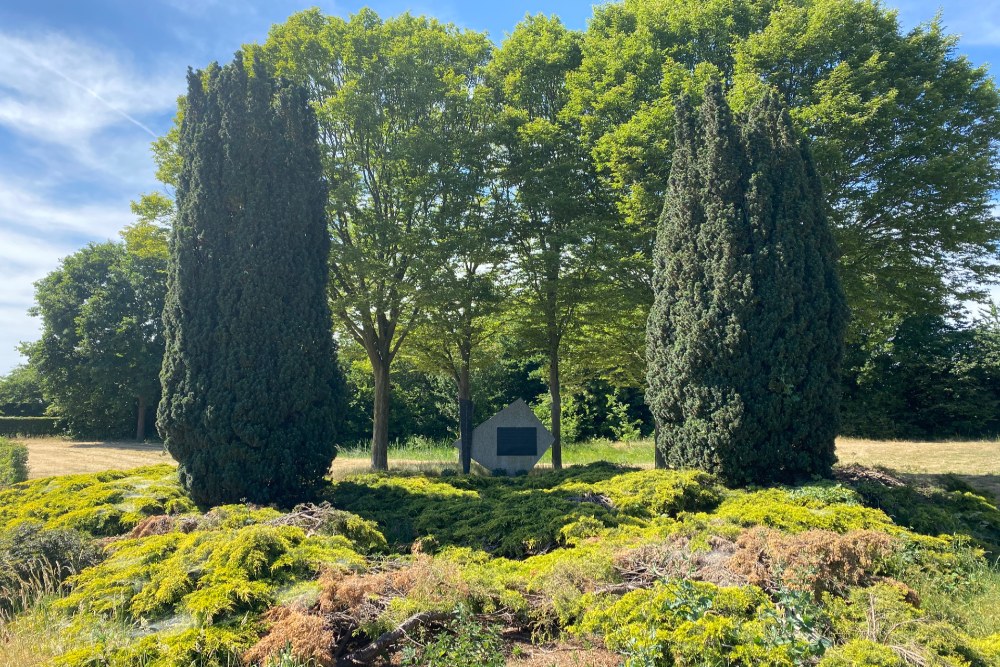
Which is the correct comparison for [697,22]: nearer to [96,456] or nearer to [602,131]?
[602,131]

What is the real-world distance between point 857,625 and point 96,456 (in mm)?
21603

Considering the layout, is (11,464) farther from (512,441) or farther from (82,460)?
(512,441)

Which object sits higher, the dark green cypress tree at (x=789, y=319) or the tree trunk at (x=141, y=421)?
the dark green cypress tree at (x=789, y=319)

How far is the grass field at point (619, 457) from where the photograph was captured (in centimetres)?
1226

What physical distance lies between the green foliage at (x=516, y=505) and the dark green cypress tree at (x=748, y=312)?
910mm

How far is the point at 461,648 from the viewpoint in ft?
11.9

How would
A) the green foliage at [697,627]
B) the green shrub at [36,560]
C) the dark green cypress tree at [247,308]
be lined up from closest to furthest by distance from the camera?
the green foliage at [697,627] → the green shrub at [36,560] → the dark green cypress tree at [247,308]

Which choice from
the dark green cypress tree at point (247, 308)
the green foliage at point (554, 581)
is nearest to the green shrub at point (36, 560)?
the green foliage at point (554, 581)

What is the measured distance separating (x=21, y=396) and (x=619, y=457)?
33.2 m

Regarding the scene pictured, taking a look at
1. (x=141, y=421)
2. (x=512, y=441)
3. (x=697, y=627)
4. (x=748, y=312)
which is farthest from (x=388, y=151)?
(x=141, y=421)

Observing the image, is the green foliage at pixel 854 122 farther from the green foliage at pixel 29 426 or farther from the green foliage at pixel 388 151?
the green foliage at pixel 29 426

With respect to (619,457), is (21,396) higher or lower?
higher

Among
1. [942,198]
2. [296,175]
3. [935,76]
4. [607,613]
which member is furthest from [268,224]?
[935,76]

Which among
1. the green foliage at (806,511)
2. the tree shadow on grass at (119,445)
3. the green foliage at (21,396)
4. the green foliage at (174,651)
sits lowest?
the tree shadow on grass at (119,445)
